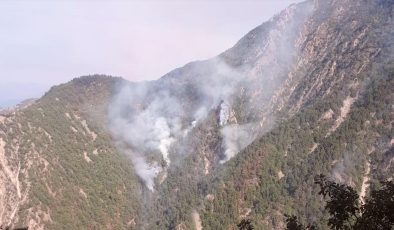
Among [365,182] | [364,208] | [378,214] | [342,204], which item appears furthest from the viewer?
[365,182]

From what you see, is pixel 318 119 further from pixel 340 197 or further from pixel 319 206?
pixel 340 197

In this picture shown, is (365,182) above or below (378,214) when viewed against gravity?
below

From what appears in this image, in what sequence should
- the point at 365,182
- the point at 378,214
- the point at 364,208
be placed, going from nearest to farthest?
the point at 378,214
the point at 364,208
the point at 365,182

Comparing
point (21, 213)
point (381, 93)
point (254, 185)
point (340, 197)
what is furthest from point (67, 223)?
point (340, 197)

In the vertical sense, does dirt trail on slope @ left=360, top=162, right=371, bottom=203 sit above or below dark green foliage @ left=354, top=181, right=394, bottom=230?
below

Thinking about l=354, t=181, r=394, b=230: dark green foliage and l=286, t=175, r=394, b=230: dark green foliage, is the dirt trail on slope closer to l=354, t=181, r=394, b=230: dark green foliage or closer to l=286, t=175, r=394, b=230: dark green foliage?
l=286, t=175, r=394, b=230: dark green foliage

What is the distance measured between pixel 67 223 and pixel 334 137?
113590 mm

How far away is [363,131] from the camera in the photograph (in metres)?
172

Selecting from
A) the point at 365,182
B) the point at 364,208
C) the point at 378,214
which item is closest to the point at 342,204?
the point at 364,208

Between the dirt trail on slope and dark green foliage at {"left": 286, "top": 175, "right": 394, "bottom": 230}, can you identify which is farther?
the dirt trail on slope

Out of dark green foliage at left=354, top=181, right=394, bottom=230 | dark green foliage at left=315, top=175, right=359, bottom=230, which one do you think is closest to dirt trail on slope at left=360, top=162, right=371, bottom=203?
dark green foliage at left=315, top=175, right=359, bottom=230

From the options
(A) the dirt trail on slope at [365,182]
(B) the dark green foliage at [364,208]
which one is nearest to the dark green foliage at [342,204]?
(B) the dark green foliage at [364,208]

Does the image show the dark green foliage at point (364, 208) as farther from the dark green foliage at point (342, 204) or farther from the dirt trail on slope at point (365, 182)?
the dirt trail on slope at point (365, 182)

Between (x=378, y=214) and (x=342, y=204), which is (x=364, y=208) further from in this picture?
(x=342, y=204)
